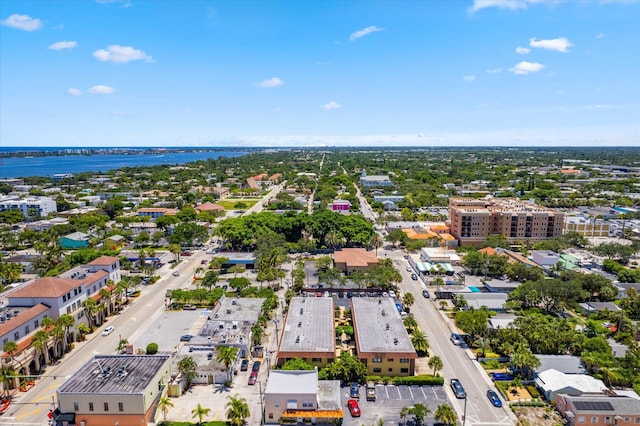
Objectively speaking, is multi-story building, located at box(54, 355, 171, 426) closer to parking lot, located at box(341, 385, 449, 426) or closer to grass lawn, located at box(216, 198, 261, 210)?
parking lot, located at box(341, 385, 449, 426)

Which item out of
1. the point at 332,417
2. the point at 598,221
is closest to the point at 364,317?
the point at 332,417

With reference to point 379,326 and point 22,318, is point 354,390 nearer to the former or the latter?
point 379,326

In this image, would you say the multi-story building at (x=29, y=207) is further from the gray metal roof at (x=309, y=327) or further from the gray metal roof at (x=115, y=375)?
the gray metal roof at (x=309, y=327)

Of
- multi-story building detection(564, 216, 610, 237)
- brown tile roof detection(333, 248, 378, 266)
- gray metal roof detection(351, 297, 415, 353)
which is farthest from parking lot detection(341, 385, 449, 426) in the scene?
multi-story building detection(564, 216, 610, 237)

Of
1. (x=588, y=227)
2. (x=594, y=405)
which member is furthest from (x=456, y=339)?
(x=588, y=227)

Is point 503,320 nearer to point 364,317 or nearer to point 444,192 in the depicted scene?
point 364,317
